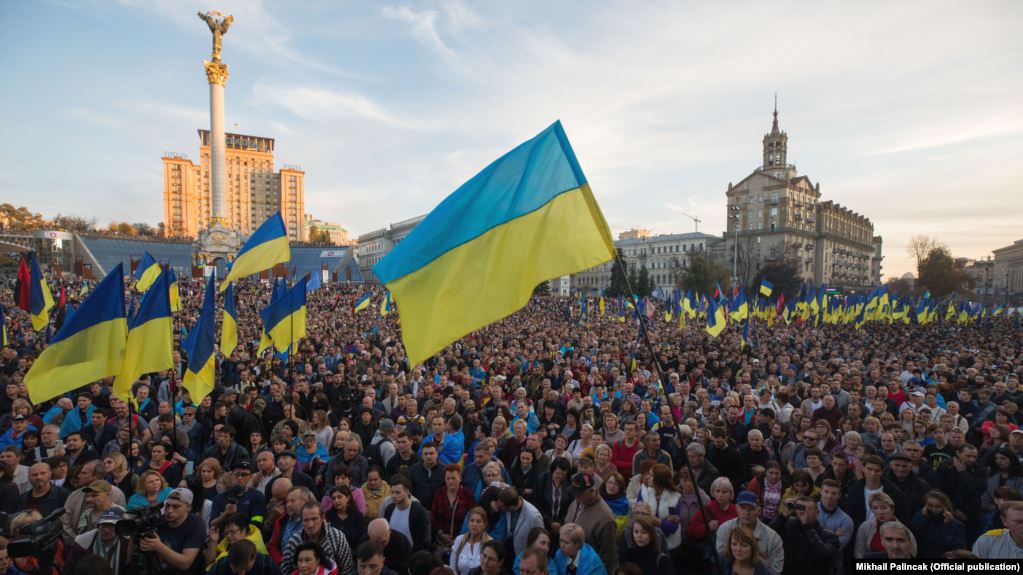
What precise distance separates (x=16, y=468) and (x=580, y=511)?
5.61m

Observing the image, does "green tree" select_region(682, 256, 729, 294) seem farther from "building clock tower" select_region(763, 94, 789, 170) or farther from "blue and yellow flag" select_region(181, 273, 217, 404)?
"blue and yellow flag" select_region(181, 273, 217, 404)

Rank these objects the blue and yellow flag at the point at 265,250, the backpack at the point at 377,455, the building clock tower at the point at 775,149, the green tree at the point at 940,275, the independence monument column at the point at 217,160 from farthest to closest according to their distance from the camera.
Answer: the building clock tower at the point at 775,149, the green tree at the point at 940,275, the independence monument column at the point at 217,160, the blue and yellow flag at the point at 265,250, the backpack at the point at 377,455

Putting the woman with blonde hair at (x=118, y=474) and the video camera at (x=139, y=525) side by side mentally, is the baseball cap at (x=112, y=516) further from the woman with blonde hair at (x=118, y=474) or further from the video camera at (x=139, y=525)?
the woman with blonde hair at (x=118, y=474)

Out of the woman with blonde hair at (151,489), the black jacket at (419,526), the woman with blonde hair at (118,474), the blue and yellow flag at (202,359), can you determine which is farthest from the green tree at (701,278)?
the woman with blonde hair at (151,489)

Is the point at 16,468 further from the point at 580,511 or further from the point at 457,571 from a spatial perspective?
the point at 580,511

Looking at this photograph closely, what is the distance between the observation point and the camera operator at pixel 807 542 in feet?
13.8

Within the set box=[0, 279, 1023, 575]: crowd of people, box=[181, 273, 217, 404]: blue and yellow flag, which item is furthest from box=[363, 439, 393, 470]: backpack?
box=[181, 273, 217, 404]: blue and yellow flag

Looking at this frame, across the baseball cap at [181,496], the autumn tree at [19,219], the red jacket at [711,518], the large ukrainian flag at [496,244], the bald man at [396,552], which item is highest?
the autumn tree at [19,219]

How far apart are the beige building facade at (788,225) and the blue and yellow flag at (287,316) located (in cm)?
7876

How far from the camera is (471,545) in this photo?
4.15 meters

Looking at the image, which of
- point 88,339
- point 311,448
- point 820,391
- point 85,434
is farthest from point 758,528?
point 85,434

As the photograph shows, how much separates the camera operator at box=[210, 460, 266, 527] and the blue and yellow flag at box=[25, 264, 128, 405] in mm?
2154

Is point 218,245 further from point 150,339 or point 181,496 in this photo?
point 181,496

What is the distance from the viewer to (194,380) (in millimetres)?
7738
